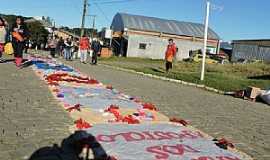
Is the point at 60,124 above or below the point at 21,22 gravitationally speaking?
below

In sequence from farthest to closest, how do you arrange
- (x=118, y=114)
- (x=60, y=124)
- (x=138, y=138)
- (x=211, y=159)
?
1. (x=118, y=114)
2. (x=60, y=124)
3. (x=138, y=138)
4. (x=211, y=159)

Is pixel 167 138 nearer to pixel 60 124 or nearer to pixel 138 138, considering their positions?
pixel 138 138

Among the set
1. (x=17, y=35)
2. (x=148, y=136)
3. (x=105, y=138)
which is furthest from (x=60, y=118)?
(x=17, y=35)

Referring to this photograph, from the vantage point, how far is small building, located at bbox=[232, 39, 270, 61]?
245ft

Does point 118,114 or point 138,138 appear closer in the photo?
point 138,138

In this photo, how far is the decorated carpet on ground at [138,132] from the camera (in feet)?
20.8

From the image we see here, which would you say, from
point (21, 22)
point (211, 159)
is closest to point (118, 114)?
point (211, 159)

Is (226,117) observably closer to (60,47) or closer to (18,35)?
(18,35)

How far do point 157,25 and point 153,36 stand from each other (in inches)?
274

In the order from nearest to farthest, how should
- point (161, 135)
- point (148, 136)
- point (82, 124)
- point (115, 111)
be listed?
point (148, 136), point (161, 135), point (82, 124), point (115, 111)

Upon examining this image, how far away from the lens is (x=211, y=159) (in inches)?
248

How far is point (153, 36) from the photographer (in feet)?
240

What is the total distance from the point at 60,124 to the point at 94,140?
4.19 ft

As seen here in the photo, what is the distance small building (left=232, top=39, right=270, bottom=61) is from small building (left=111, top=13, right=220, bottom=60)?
3.95 meters
